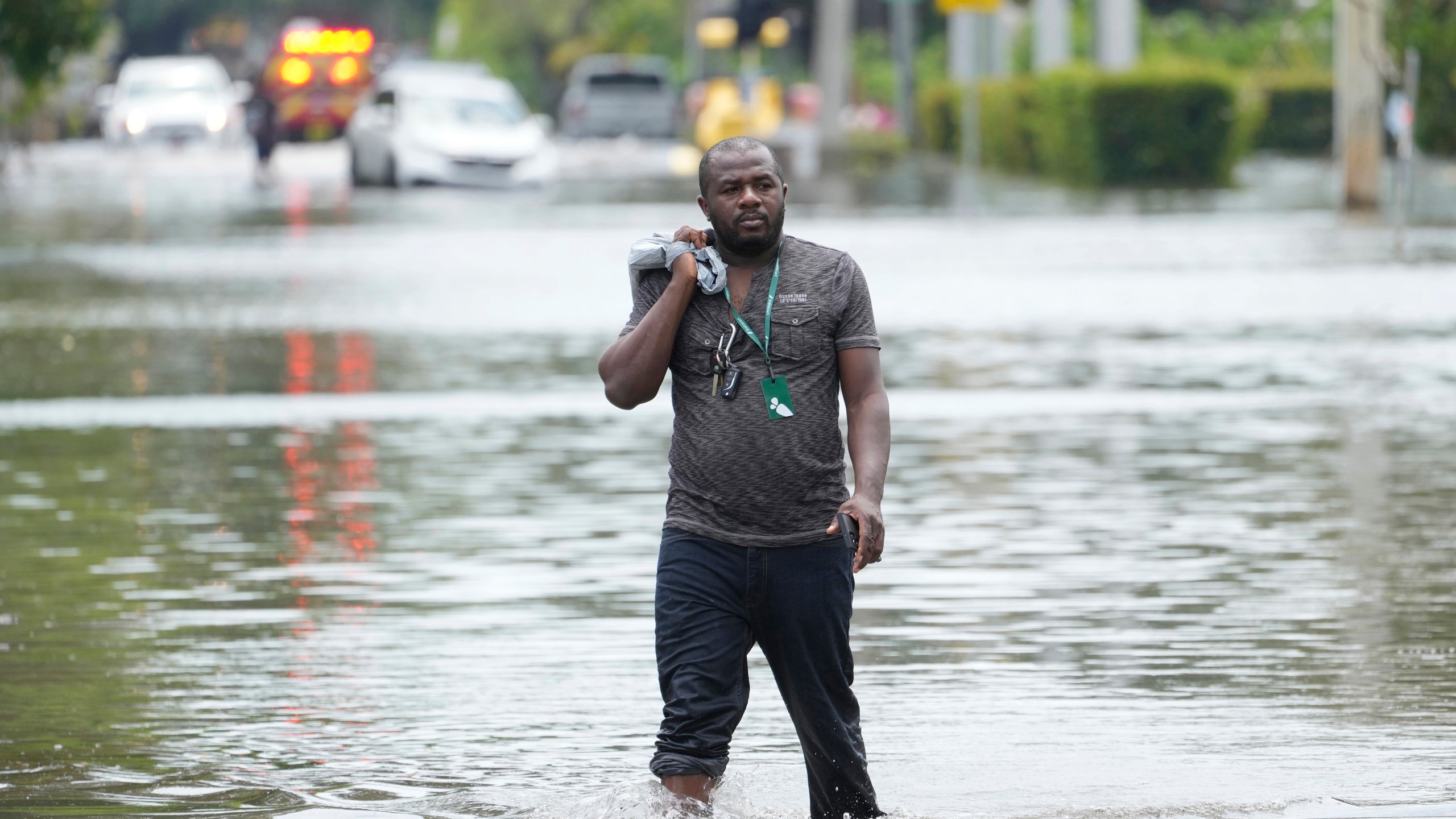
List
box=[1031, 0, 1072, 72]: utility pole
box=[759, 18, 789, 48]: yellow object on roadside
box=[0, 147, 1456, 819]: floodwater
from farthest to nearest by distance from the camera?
box=[759, 18, 789, 48]: yellow object on roadside < box=[1031, 0, 1072, 72]: utility pole < box=[0, 147, 1456, 819]: floodwater

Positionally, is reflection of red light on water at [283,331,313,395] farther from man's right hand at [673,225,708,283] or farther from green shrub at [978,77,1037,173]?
green shrub at [978,77,1037,173]

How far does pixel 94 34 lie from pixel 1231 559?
20.5m

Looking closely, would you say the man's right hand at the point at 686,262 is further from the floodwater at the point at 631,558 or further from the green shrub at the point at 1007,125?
the green shrub at the point at 1007,125

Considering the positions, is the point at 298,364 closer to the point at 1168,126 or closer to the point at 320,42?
the point at 1168,126

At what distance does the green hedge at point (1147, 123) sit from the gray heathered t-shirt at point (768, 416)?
97.3ft

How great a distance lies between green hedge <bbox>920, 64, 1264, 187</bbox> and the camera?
34.6 m

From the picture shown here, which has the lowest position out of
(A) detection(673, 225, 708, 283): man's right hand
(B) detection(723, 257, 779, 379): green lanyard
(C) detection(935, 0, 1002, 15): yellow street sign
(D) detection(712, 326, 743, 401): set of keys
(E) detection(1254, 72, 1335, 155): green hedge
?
(E) detection(1254, 72, 1335, 155): green hedge

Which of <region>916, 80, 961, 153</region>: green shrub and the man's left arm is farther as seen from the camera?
<region>916, 80, 961, 153</region>: green shrub

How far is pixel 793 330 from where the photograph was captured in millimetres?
5324

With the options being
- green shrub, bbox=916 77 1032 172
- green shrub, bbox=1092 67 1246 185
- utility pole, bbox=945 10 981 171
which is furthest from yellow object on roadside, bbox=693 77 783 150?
green shrub, bbox=1092 67 1246 185

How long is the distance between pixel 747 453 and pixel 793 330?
0.26 m

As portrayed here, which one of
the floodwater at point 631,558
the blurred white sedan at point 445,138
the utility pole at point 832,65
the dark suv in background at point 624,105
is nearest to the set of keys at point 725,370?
the floodwater at point 631,558

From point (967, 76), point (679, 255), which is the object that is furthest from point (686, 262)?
point (967, 76)

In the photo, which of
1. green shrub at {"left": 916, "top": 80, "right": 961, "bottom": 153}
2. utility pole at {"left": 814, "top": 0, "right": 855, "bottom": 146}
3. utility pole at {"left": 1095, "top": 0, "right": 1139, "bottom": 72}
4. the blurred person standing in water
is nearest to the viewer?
the blurred person standing in water
